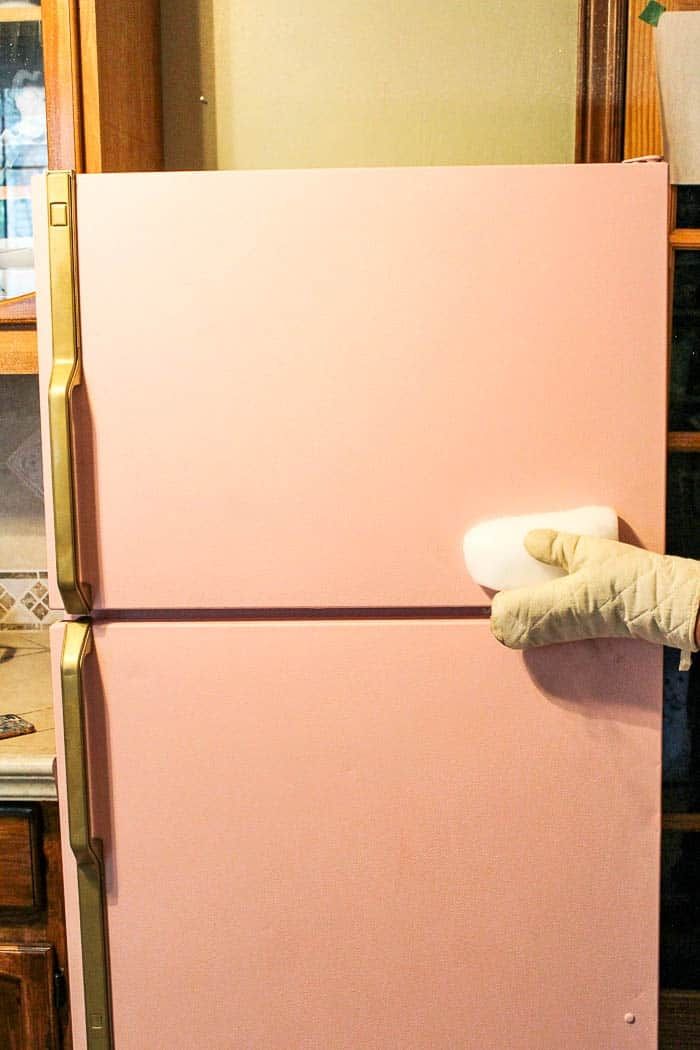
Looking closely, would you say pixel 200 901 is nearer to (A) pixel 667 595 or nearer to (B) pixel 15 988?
(B) pixel 15 988

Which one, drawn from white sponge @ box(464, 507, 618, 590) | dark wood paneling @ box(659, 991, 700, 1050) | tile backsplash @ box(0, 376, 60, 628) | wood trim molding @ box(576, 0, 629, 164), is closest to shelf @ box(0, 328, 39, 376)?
tile backsplash @ box(0, 376, 60, 628)

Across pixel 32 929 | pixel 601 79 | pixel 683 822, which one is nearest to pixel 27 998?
pixel 32 929

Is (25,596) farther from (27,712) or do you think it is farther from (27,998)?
(27,998)

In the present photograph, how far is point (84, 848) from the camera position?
1015 mm

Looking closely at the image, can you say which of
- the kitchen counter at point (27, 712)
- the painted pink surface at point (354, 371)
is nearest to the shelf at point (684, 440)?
the painted pink surface at point (354, 371)

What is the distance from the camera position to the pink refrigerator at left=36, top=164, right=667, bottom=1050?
0.96 metres

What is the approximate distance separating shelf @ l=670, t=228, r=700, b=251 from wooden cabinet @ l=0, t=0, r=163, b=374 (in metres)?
0.82

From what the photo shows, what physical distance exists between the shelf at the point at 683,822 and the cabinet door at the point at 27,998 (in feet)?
3.01

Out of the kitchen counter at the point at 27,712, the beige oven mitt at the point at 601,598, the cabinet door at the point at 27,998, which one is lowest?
the cabinet door at the point at 27,998

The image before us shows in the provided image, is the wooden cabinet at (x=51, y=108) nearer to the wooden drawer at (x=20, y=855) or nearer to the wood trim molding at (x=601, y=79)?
the wooden drawer at (x=20, y=855)

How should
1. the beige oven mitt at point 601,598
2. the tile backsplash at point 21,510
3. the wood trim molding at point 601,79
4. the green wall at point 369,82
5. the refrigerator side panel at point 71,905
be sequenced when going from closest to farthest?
the beige oven mitt at point 601,598
the refrigerator side panel at point 71,905
the wood trim molding at point 601,79
the green wall at point 369,82
the tile backsplash at point 21,510

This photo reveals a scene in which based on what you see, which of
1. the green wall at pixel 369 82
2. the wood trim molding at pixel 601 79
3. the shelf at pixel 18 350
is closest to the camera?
the shelf at pixel 18 350

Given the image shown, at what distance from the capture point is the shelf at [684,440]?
1310 mm

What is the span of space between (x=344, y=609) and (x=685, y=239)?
775 millimetres
